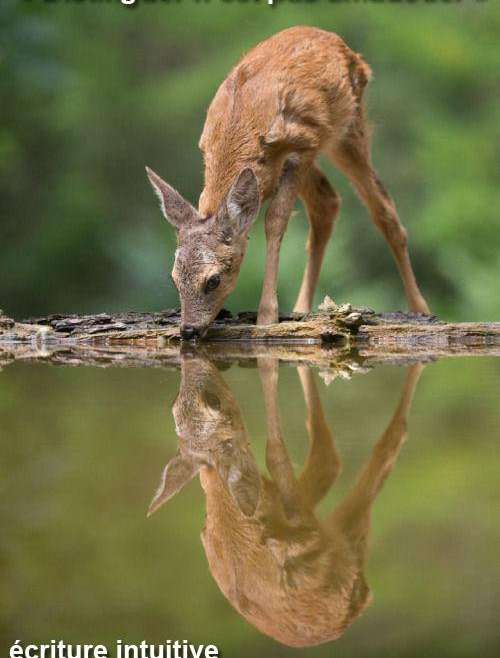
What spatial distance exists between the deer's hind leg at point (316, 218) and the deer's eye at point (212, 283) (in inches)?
71.9

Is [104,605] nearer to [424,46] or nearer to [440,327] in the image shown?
[440,327]

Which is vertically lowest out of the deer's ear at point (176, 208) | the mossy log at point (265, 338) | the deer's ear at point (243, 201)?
the mossy log at point (265, 338)

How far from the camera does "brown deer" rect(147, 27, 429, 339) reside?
22.1 ft

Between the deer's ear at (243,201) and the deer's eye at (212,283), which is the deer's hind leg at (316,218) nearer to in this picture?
the deer's ear at (243,201)

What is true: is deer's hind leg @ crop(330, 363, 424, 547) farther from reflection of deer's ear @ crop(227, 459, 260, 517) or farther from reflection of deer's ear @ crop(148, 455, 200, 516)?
reflection of deer's ear @ crop(148, 455, 200, 516)

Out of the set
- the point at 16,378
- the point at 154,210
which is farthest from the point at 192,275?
the point at 154,210

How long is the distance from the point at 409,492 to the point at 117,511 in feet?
1.95

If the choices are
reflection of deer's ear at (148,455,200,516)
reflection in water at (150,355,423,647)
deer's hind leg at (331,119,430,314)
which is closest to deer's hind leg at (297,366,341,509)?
reflection in water at (150,355,423,647)

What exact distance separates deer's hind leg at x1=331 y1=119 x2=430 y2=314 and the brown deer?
2 centimetres

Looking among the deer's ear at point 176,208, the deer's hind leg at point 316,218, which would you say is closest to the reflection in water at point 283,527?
the deer's ear at point 176,208

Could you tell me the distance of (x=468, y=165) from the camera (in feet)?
40.9

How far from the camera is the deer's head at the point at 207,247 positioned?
6.65 metres

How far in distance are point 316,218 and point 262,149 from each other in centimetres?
156

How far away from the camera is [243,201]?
674 cm
